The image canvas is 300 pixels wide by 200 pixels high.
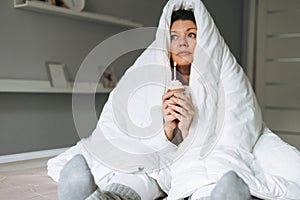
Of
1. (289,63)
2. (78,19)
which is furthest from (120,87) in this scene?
(289,63)

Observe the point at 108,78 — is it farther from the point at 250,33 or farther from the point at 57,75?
the point at 250,33

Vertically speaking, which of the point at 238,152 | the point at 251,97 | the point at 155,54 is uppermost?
the point at 155,54

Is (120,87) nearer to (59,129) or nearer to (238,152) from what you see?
(238,152)

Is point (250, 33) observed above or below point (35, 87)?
below

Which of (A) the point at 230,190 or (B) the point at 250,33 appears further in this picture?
(B) the point at 250,33

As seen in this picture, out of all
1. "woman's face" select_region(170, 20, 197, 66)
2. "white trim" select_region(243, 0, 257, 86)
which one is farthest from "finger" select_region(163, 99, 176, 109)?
"white trim" select_region(243, 0, 257, 86)

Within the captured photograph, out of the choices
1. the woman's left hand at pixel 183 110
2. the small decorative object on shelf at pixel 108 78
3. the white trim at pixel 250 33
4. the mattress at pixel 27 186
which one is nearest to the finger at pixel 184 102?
the woman's left hand at pixel 183 110

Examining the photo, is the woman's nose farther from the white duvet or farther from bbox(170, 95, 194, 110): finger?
bbox(170, 95, 194, 110): finger

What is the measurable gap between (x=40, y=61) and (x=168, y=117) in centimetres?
102

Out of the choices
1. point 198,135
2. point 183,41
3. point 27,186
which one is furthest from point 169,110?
point 27,186

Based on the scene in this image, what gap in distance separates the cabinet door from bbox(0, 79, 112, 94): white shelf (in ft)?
6.25

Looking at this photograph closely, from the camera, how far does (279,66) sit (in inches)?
140

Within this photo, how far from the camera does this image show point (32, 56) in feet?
6.84

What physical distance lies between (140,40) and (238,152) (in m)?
1.46
